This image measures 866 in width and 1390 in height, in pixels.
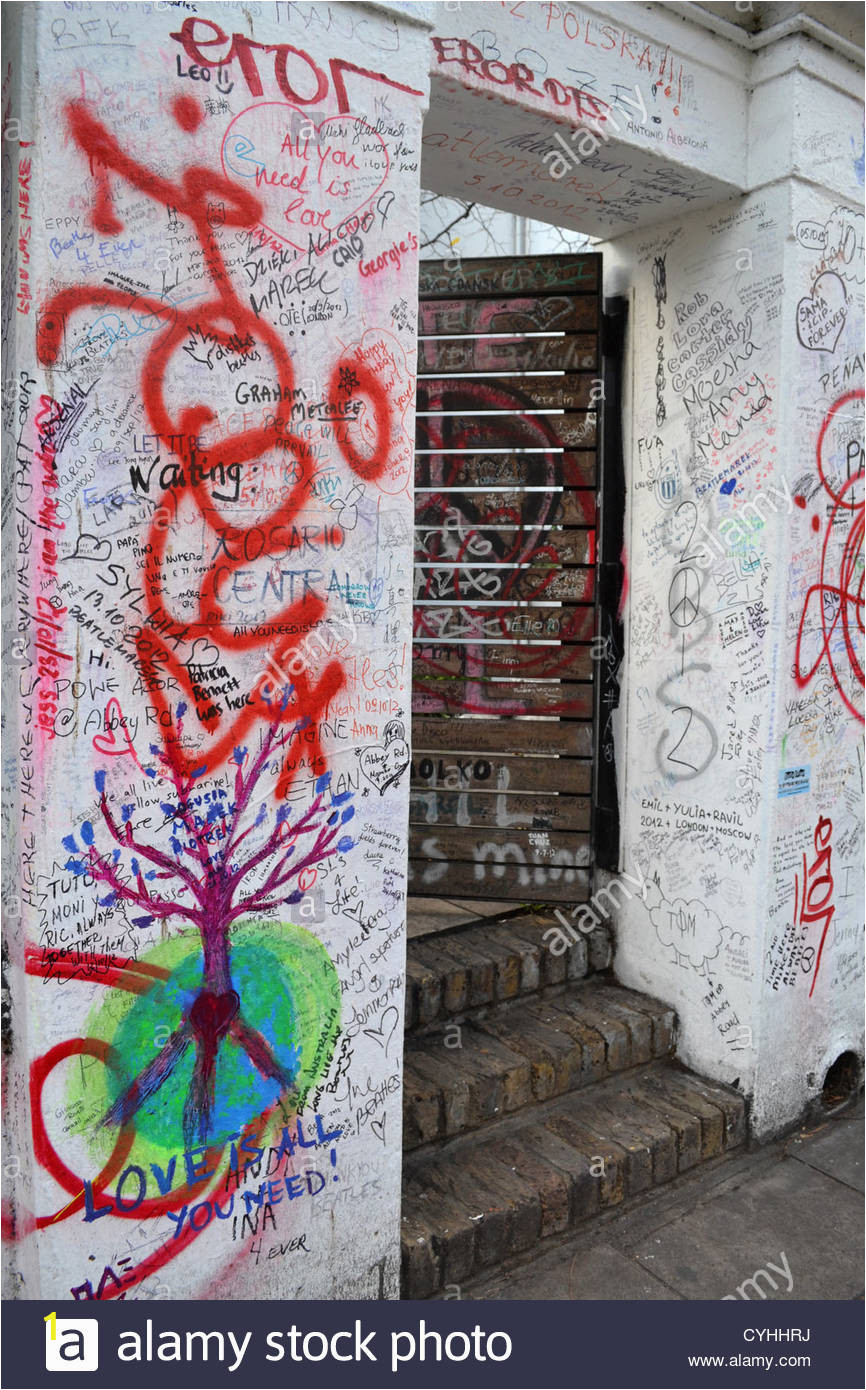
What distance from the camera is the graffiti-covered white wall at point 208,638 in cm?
234

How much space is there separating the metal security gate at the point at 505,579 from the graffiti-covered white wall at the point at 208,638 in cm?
166

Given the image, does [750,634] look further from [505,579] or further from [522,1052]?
[522,1052]

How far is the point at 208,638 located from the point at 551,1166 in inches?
88.4

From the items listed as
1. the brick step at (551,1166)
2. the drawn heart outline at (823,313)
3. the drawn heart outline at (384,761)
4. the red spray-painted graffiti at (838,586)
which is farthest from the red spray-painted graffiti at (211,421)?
the red spray-painted graffiti at (838,586)

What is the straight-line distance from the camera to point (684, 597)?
4.19 m

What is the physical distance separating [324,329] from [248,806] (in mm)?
1291

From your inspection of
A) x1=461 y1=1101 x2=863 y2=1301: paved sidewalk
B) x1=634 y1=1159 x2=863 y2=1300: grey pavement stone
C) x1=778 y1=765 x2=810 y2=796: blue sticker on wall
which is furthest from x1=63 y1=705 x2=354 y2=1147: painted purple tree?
x1=778 y1=765 x2=810 y2=796: blue sticker on wall

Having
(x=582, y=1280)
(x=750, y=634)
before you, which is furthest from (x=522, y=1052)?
(x=750, y=634)

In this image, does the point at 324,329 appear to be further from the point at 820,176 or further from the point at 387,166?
the point at 820,176

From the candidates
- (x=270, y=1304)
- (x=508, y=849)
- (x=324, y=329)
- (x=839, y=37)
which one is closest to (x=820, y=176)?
(x=839, y=37)

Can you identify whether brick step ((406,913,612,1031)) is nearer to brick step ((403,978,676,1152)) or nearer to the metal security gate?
brick step ((403,978,676,1152))

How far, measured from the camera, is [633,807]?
4.41 m

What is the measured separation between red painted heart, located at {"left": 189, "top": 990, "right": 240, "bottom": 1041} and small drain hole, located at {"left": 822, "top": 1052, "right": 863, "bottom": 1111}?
2.98 m

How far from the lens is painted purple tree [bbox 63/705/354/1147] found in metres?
2.48
